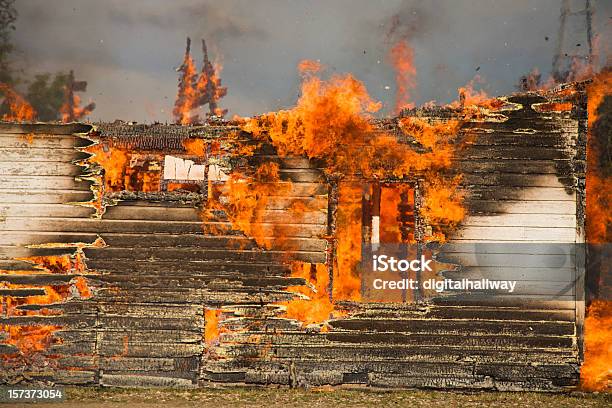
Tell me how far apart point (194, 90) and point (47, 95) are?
932 cm

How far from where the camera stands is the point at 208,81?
25766mm

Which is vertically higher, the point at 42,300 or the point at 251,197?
the point at 251,197

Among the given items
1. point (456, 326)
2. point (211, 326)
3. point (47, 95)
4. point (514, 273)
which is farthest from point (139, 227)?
point (47, 95)

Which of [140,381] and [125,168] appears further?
[125,168]

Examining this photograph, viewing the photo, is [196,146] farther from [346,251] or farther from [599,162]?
[599,162]

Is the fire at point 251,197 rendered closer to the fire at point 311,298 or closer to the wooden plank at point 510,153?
the fire at point 311,298

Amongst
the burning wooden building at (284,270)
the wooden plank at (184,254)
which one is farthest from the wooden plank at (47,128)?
the wooden plank at (184,254)

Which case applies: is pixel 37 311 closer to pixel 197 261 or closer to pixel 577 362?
pixel 197 261

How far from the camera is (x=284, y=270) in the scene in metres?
10.6

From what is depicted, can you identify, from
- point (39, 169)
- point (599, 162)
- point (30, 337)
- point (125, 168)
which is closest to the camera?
point (30, 337)

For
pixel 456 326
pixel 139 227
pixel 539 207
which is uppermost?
pixel 539 207

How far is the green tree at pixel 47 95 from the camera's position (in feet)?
96.2

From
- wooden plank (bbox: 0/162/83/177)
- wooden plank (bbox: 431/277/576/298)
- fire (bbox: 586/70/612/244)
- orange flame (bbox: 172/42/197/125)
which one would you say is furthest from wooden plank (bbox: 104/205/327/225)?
orange flame (bbox: 172/42/197/125)

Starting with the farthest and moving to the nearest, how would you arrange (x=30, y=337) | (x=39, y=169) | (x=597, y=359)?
(x=597, y=359)
(x=39, y=169)
(x=30, y=337)
